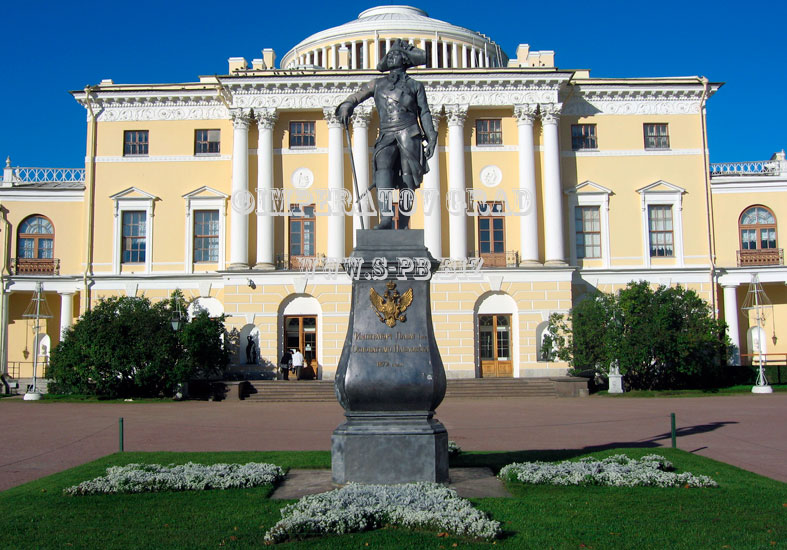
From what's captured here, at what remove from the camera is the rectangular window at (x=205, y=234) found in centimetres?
4153

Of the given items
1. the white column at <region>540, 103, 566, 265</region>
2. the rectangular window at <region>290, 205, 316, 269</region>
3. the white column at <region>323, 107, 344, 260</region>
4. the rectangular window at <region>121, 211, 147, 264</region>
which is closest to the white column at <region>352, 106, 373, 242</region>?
the white column at <region>323, 107, 344, 260</region>

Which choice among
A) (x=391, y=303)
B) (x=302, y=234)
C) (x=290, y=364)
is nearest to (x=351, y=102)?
(x=391, y=303)

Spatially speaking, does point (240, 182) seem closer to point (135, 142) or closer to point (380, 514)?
point (135, 142)

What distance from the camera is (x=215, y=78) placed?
42.4m

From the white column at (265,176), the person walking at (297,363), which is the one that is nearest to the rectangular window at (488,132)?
the white column at (265,176)

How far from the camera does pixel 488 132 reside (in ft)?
136

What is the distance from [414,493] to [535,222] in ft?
102

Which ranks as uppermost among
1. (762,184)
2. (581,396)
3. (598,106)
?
(598,106)

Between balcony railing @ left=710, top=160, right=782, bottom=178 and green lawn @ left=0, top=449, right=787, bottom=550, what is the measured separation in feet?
116

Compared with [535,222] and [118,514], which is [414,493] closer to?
[118,514]

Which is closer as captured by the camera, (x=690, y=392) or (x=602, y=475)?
(x=602, y=475)

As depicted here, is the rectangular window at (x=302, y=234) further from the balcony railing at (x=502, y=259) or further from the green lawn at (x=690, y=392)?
the green lawn at (x=690, y=392)

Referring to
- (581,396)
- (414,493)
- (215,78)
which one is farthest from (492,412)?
(215,78)

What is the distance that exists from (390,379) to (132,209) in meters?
34.4
